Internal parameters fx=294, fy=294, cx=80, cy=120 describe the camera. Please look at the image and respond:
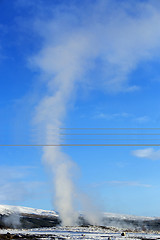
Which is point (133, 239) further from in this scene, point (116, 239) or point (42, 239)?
point (42, 239)

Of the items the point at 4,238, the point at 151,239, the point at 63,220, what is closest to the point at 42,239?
the point at 4,238

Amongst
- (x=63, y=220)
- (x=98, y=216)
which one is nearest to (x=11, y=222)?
(x=63, y=220)

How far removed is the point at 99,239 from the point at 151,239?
38.6 feet

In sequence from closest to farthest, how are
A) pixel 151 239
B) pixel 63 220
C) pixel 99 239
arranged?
pixel 99 239
pixel 151 239
pixel 63 220

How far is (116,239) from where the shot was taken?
5700 centimetres

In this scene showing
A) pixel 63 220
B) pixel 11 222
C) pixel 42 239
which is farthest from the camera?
pixel 11 222

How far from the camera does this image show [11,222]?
154 metres

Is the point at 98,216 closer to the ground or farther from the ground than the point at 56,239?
farther from the ground

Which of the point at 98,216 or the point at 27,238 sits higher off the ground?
the point at 98,216

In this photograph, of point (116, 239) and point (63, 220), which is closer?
point (116, 239)

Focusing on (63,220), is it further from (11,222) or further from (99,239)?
(99,239)

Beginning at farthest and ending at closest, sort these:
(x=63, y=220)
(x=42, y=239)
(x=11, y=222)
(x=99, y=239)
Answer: (x=11, y=222)
(x=63, y=220)
(x=99, y=239)
(x=42, y=239)

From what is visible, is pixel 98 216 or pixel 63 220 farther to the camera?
pixel 98 216

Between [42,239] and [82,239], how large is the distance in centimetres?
753
